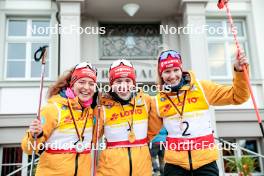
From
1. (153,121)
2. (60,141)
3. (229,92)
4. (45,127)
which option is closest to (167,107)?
(153,121)

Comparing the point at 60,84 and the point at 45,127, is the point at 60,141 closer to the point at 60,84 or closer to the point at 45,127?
the point at 45,127

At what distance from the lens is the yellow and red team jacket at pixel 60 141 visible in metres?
3.25

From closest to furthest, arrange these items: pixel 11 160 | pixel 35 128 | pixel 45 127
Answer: pixel 35 128, pixel 45 127, pixel 11 160

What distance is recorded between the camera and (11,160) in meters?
8.70

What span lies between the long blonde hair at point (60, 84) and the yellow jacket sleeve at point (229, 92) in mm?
1428

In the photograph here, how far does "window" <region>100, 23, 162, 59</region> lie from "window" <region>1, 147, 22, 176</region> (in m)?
3.31

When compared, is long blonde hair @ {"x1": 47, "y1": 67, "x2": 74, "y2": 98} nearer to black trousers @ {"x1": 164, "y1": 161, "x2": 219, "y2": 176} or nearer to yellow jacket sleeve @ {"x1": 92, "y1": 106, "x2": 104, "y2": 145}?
yellow jacket sleeve @ {"x1": 92, "y1": 106, "x2": 104, "y2": 145}

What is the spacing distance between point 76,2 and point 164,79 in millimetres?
5466

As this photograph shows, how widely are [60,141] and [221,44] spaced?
25.0ft

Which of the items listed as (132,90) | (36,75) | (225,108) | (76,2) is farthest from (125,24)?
(132,90)

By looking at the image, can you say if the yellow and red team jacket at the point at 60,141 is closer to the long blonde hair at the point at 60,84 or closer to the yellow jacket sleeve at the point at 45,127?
the yellow jacket sleeve at the point at 45,127

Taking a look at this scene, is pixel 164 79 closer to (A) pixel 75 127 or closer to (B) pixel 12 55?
(A) pixel 75 127

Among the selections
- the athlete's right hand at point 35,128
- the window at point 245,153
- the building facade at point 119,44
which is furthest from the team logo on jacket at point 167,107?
the window at point 245,153

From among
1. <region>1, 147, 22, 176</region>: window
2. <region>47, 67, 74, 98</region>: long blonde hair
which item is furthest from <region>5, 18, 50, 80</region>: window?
<region>47, 67, 74, 98</region>: long blonde hair
